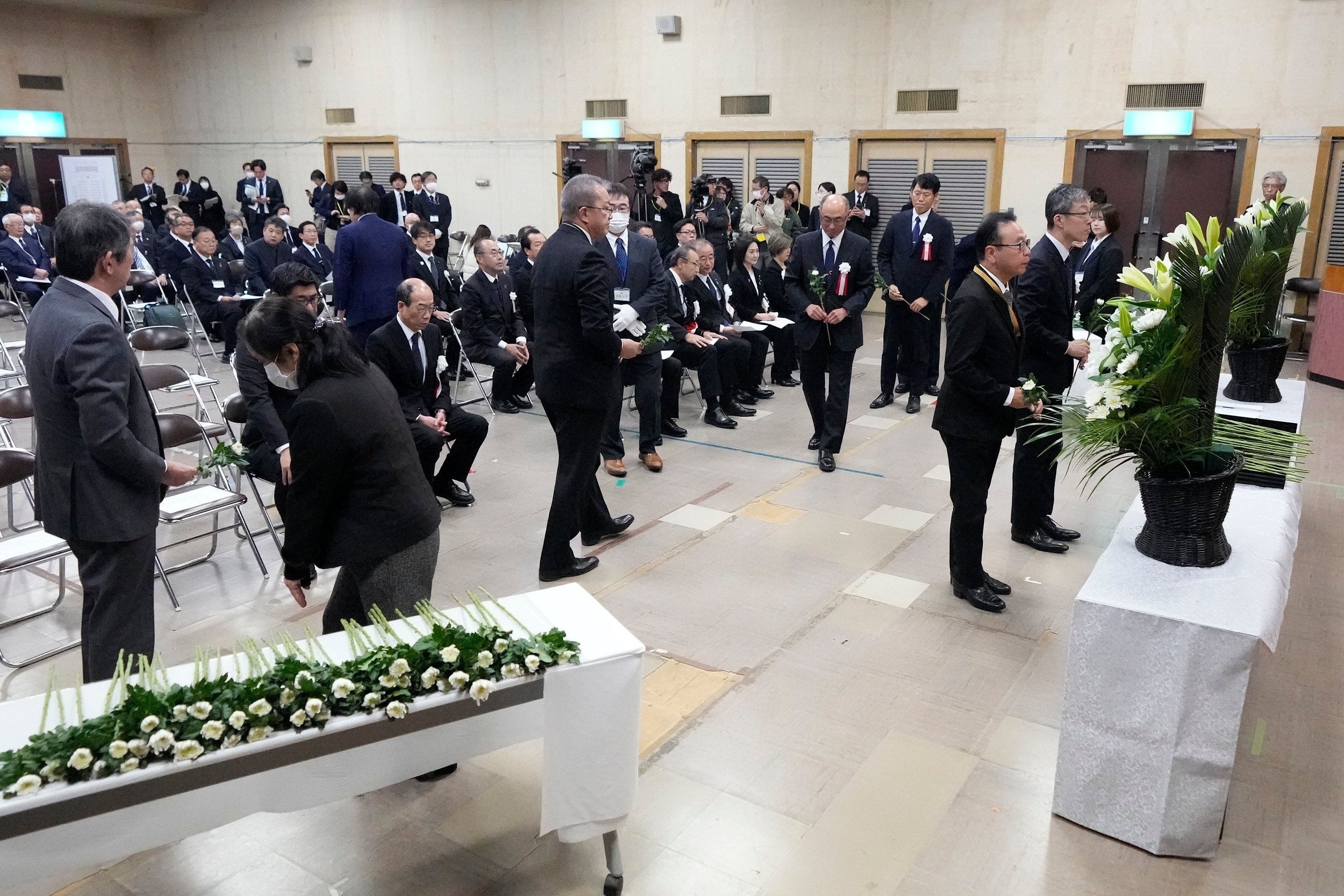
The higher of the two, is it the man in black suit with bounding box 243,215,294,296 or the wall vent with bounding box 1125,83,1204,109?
the wall vent with bounding box 1125,83,1204,109

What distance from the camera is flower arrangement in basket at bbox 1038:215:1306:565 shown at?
9.30 ft

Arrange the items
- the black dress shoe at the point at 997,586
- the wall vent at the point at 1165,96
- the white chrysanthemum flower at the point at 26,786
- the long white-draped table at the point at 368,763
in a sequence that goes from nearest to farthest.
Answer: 1. the white chrysanthemum flower at the point at 26,786
2. the long white-draped table at the point at 368,763
3. the black dress shoe at the point at 997,586
4. the wall vent at the point at 1165,96

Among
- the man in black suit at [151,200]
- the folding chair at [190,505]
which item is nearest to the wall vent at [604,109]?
the man in black suit at [151,200]

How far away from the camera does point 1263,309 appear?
4520 millimetres

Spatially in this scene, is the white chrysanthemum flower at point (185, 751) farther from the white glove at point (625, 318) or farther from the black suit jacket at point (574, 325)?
the white glove at point (625, 318)

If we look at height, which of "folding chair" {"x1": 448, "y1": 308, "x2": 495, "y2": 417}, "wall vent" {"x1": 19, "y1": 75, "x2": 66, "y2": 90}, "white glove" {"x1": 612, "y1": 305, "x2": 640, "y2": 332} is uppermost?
"wall vent" {"x1": 19, "y1": 75, "x2": 66, "y2": 90}

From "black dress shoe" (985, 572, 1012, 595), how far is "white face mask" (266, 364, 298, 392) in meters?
3.02

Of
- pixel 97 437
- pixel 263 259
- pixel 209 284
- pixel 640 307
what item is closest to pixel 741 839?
pixel 97 437

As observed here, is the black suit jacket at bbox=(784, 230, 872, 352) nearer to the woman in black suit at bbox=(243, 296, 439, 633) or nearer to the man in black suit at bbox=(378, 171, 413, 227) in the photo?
the woman in black suit at bbox=(243, 296, 439, 633)

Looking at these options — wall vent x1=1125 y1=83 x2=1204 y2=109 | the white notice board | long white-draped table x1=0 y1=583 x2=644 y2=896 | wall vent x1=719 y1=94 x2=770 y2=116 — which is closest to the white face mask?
long white-draped table x1=0 y1=583 x2=644 y2=896

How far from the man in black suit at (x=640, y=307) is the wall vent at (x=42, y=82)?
53.9ft

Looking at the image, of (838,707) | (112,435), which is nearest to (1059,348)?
(838,707)

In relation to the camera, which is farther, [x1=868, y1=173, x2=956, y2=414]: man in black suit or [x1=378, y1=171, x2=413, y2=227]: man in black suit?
[x1=378, y1=171, x2=413, y2=227]: man in black suit

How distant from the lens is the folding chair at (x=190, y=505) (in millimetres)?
4527
